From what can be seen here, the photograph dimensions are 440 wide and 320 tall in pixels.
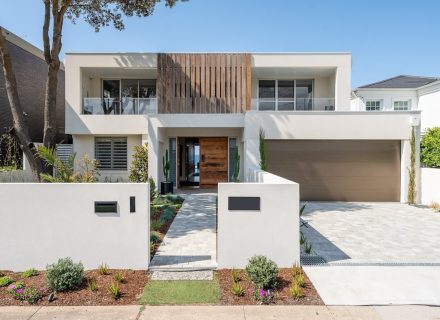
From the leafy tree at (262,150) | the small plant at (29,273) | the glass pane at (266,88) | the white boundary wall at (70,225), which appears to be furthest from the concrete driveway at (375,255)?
the glass pane at (266,88)

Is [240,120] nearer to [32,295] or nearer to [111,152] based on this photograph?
[111,152]

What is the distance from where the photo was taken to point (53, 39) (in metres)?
11.1

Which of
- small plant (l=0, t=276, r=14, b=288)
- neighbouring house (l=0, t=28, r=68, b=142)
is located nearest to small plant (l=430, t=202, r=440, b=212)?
small plant (l=0, t=276, r=14, b=288)

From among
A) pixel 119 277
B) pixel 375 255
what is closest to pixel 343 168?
pixel 375 255

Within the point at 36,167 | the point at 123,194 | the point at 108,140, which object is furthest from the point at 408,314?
the point at 108,140

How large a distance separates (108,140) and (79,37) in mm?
5098

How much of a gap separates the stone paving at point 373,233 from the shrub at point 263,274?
1780mm

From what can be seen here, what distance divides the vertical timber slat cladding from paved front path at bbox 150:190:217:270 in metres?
5.78

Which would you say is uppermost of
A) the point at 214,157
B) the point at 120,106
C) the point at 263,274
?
the point at 120,106

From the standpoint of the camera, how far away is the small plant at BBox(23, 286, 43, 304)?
170 inches

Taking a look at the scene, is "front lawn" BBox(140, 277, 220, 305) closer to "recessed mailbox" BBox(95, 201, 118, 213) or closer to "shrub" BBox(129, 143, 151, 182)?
"recessed mailbox" BBox(95, 201, 118, 213)

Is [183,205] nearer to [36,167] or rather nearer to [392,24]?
[36,167]

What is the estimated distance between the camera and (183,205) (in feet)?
37.3

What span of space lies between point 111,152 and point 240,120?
6937 millimetres
